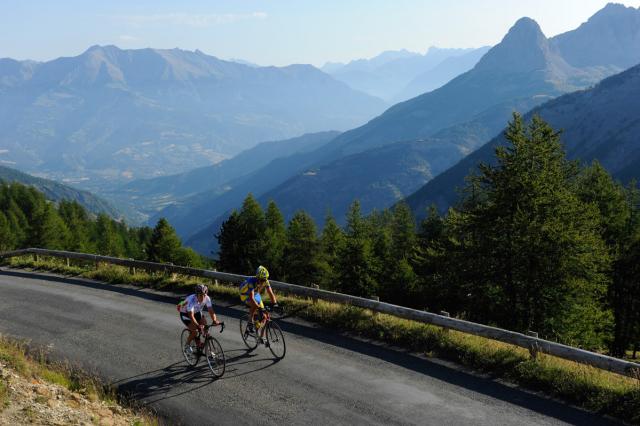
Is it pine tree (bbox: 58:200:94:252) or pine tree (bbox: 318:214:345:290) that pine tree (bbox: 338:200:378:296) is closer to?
pine tree (bbox: 318:214:345:290)

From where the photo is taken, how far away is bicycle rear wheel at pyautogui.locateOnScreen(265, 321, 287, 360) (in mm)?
13451

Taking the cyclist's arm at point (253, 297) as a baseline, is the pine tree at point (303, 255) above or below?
below

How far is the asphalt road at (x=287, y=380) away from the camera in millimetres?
10188

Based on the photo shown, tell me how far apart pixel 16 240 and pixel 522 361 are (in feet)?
281

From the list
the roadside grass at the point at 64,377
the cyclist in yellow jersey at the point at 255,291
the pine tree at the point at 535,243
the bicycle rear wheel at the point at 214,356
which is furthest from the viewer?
the pine tree at the point at 535,243

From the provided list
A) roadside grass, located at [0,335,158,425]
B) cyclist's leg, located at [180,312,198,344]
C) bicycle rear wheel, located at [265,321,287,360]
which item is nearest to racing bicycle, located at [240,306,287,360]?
bicycle rear wheel, located at [265,321,287,360]

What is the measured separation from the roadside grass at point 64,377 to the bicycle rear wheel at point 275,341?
3.86m

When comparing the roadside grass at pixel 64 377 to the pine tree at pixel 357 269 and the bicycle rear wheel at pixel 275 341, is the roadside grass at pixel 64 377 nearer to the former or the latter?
the bicycle rear wheel at pixel 275 341

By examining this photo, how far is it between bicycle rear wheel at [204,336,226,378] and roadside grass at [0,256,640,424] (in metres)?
4.27

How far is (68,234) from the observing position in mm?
82062

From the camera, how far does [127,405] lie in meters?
11.1

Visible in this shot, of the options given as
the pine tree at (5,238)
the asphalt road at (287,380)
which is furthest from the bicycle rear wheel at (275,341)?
the pine tree at (5,238)

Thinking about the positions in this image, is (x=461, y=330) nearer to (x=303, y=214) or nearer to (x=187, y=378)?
(x=187, y=378)

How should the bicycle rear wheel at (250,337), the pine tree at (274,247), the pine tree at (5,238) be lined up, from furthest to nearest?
1. the pine tree at (5,238)
2. the pine tree at (274,247)
3. the bicycle rear wheel at (250,337)
